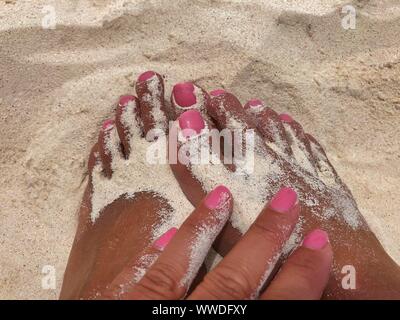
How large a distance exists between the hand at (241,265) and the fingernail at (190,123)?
0.94 feet

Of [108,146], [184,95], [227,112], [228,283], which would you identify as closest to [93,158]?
[108,146]

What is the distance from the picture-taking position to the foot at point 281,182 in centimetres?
146

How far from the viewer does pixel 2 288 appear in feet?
5.34

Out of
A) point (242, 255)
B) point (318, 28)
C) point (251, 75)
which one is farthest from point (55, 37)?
point (242, 255)

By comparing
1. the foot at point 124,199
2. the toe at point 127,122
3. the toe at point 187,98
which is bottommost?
the foot at point 124,199

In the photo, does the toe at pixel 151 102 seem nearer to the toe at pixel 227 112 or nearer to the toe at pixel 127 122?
the toe at pixel 127 122

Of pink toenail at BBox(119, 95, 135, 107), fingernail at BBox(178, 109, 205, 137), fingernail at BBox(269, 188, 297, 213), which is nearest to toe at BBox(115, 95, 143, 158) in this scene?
pink toenail at BBox(119, 95, 135, 107)

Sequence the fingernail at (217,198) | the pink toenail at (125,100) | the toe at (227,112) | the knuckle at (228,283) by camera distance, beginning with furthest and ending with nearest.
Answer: the pink toenail at (125,100), the toe at (227,112), the fingernail at (217,198), the knuckle at (228,283)

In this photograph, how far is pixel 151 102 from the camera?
1752mm

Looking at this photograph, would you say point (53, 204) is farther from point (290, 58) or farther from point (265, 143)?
point (290, 58)

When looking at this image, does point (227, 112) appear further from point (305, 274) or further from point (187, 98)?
point (305, 274)

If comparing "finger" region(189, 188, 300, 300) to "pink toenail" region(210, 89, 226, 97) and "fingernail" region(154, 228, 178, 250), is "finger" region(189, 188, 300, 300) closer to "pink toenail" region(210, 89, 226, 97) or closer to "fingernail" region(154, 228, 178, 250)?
"fingernail" region(154, 228, 178, 250)

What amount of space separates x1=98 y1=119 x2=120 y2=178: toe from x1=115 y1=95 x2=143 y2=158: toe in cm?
3

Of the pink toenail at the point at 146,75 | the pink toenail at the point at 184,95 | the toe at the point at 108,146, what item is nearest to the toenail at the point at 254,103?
the pink toenail at the point at 184,95
